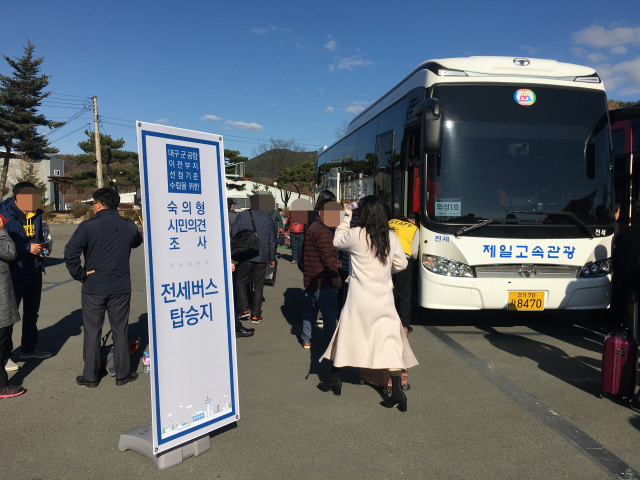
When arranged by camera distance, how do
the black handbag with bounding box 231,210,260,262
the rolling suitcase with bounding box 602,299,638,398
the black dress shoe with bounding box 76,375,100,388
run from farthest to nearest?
1. the black handbag with bounding box 231,210,260,262
2. the black dress shoe with bounding box 76,375,100,388
3. the rolling suitcase with bounding box 602,299,638,398

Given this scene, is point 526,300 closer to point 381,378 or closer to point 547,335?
point 547,335

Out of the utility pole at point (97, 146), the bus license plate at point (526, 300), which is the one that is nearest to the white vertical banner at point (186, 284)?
the bus license plate at point (526, 300)

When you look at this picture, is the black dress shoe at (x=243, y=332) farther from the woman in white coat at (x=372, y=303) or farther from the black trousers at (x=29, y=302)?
the woman in white coat at (x=372, y=303)

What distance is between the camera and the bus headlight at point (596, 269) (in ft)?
20.9

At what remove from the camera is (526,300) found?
6312 mm

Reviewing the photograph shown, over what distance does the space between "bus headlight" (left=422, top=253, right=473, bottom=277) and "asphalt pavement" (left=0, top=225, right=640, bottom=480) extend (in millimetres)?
908

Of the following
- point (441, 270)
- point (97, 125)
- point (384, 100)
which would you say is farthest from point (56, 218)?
point (441, 270)

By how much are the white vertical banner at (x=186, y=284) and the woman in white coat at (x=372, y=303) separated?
3.58 feet

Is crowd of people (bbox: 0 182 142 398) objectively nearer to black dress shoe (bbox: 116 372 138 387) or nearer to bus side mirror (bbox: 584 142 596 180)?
black dress shoe (bbox: 116 372 138 387)

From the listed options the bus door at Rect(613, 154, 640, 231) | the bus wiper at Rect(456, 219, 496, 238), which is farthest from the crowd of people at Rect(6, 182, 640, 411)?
the bus door at Rect(613, 154, 640, 231)

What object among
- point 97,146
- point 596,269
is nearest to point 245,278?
point 596,269

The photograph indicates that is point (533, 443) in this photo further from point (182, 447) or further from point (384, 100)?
point (384, 100)

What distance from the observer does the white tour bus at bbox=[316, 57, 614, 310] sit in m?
6.27

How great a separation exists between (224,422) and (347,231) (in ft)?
6.17
